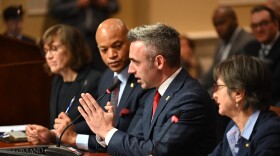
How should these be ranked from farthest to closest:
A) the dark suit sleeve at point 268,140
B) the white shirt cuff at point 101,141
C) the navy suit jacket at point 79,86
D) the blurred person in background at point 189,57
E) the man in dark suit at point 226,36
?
the blurred person in background at point 189,57 → the man in dark suit at point 226,36 → the navy suit jacket at point 79,86 → the white shirt cuff at point 101,141 → the dark suit sleeve at point 268,140

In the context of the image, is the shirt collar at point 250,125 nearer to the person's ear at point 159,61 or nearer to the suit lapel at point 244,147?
the suit lapel at point 244,147

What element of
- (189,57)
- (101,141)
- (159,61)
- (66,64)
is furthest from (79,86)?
(189,57)

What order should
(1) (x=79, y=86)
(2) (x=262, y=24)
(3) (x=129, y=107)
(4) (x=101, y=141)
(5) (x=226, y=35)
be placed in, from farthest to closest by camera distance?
(5) (x=226, y=35), (2) (x=262, y=24), (1) (x=79, y=86), (3) (x=129, y=107), (4) (x=101, y=141)

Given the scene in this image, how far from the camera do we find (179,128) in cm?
339

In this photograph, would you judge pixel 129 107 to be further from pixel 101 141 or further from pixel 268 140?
pixel 268 140

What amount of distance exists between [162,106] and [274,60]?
2.52 metres

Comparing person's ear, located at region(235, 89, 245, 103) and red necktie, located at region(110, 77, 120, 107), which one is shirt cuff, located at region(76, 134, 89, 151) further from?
person's ear, located at region(235, 89, 245, 103)

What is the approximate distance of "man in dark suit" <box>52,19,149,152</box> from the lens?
13.2ft

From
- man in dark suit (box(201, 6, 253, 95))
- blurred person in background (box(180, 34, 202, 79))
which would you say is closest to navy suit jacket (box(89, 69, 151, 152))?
man in dark suit (box(201, 6, 253, 95))

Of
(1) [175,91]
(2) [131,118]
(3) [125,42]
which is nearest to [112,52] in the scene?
(3) [125,42]

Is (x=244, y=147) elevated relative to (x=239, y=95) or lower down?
lower down

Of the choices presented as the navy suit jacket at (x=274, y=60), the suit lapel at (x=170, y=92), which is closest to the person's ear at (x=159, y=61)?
the suit lapel at (x=170, y=92)

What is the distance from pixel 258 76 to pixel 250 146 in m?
0.35

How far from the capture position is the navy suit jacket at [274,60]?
18.3ft
